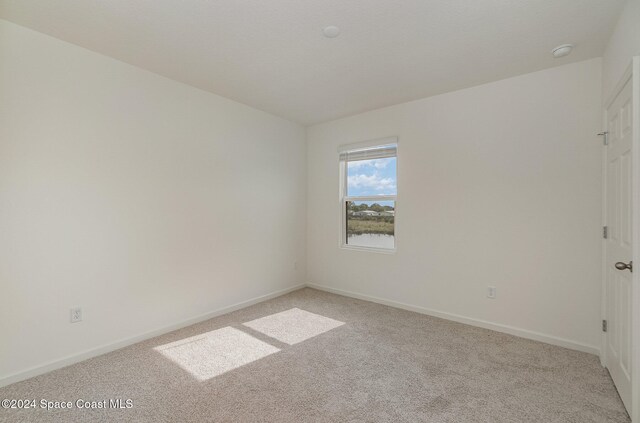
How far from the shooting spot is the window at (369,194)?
3.92m

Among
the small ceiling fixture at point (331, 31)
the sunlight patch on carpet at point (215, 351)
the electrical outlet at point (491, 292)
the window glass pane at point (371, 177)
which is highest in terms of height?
the small ceiling fixture at point (331, 31)

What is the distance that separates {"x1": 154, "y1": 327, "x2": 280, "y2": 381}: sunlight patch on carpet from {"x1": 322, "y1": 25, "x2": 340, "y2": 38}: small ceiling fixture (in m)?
2.64

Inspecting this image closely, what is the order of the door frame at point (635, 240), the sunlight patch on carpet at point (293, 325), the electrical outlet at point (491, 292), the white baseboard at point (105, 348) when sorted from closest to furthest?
1. the door frame at point (635, 240)
2. the white baseboard at point (105, 348)
3. the sunlight patch on carpet at point (293, 325)
4. the electrical outlet at point (491, 292)

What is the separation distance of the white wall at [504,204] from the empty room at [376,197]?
19 mm

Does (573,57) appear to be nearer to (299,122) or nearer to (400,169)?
(400,169)

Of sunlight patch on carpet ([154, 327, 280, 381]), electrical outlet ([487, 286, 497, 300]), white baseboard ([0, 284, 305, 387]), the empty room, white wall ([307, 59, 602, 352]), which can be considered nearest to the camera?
the empty room

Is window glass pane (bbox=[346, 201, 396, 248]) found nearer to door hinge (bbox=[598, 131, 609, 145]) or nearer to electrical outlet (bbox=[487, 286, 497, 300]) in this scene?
electrical outlet (bbox=[487, 286, 497, 300])

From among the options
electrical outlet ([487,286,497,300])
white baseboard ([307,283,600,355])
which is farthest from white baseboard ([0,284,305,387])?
electrical outlet ([487,286,497,300])

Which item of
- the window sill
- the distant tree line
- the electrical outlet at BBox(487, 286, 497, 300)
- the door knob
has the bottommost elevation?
the electrical outlet at BBox(487, 286, 497, 300)

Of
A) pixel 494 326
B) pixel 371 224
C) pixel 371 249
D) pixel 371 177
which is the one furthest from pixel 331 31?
pixel 494 326

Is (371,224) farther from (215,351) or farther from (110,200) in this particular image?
(110,200)

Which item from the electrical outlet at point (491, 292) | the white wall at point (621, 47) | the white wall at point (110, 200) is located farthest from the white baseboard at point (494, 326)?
the white wall at point (621, 47)

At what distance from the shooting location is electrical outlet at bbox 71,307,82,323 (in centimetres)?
240

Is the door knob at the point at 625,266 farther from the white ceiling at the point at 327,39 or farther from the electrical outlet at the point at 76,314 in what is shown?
the electrical outlet at the point at 76,314
